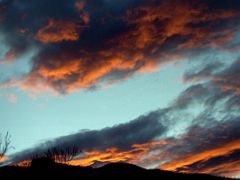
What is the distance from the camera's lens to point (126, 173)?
103 feet

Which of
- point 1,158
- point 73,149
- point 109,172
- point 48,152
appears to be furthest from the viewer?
point 73,149

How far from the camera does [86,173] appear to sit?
1193 inches

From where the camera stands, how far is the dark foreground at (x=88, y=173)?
27.9 meters

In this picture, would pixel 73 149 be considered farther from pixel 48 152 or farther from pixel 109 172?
pixel 109 172

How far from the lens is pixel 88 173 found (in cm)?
3038

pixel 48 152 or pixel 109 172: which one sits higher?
pixel 48 152

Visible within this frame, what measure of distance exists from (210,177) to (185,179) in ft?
10.5

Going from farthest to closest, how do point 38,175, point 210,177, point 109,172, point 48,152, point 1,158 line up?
point 48,152 → point 1,158 → point 210,177 → point 109,172 → point 38,175

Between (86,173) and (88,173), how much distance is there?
0.19 meters

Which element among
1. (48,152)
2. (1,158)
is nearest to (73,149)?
(48,152)

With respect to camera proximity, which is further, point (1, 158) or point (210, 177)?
point (1, 158)

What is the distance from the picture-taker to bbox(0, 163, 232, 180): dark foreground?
27.9 m

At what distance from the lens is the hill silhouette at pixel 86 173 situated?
91.7 feet

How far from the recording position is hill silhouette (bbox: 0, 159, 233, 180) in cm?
2795
